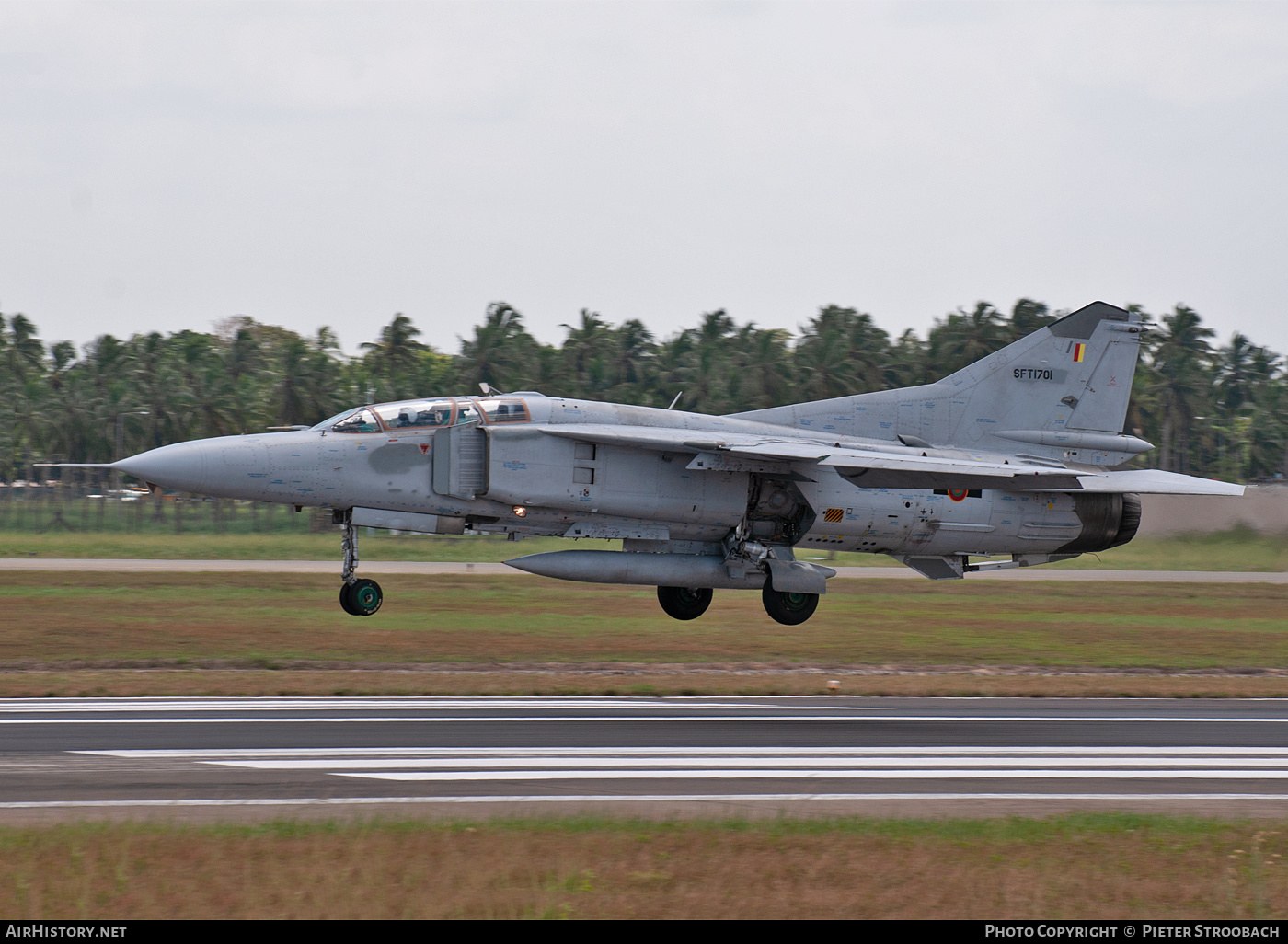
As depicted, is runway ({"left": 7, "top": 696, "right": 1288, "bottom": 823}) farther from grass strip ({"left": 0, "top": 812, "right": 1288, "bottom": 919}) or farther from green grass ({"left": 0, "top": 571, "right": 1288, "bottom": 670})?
green grass ({"left": 0, "top": 571, "right": 1288, "bottom": 670})

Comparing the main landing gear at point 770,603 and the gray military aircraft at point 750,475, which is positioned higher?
the gray military aircraft at point 750,475

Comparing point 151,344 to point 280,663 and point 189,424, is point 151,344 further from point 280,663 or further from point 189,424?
point 280,663

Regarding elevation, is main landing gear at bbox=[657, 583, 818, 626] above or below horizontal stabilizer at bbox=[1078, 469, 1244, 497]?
below

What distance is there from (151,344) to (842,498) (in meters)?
85.3

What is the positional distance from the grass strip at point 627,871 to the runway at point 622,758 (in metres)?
1.02

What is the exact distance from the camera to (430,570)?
38844 millimetres

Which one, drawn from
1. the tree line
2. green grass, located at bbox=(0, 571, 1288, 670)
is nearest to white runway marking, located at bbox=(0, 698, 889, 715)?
green grass, located at bbox=(0, 571, 1288, 670)

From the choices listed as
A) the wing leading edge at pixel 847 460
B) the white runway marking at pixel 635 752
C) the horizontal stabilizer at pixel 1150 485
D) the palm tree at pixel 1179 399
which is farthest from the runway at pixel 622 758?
the palm tree at pixel 1179 399

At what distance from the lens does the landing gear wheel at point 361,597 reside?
18172 mm

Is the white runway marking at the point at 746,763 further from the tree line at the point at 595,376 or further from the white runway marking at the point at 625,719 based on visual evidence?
the tree line at the point at 595,376

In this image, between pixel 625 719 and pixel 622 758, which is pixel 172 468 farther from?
pixel 622 758

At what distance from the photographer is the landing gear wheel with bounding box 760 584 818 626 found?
21109mm

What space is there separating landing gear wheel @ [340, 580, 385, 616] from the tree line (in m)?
55.3
